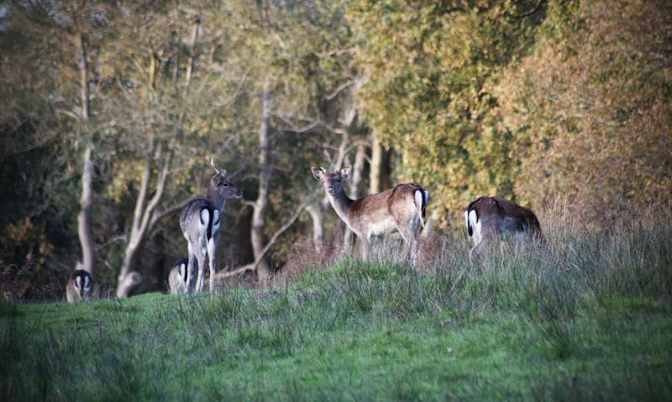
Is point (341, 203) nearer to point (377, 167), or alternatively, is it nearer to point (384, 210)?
point (384, 210)

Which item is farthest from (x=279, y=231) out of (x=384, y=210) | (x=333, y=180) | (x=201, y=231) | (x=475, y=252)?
(x=475, y=252)

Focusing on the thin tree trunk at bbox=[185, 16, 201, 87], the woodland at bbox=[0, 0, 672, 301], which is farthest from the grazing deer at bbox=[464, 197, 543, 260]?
the thin tree trunk at bbox=[185, 16, 201, 87]

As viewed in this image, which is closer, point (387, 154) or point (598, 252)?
point (598, 252)

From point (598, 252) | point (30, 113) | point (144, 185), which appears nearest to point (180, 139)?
point (144, 185)

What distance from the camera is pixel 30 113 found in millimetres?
24594

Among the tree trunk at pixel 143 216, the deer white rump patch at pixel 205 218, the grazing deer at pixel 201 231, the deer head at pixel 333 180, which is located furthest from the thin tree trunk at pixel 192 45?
the deer white rump patch at pixel 205 218

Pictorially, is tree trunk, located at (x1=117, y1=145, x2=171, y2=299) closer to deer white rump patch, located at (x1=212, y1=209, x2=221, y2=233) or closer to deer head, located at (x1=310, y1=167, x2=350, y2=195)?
deer head, located at (x1=310, y1=167, x2=350, y2=195)

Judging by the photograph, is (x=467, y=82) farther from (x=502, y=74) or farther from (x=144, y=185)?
(x=144, y=185)

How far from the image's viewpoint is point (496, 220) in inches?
485

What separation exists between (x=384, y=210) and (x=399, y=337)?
6.82m

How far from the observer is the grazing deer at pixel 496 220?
39.9 feet

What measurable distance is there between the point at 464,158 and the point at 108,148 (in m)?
9.43

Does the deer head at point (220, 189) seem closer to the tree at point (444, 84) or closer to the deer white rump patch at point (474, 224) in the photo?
the deer white rump patch at point (474, 224)

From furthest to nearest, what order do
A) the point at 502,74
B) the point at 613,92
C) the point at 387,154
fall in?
Result: 1. the point at 387,154
2. the point at 502,74
3. the point at 613,92
